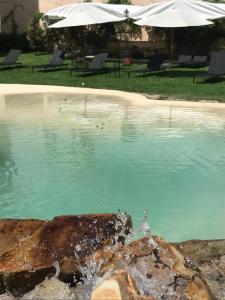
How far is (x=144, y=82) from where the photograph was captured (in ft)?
58.7

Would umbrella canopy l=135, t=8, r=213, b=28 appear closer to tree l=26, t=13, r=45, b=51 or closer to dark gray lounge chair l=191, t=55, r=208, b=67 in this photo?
dark gray lounge chair l=191, t=55, r=208, b=67

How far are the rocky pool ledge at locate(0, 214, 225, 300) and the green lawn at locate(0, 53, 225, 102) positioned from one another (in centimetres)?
1032

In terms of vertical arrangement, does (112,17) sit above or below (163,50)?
above

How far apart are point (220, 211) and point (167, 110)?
661 centimetres

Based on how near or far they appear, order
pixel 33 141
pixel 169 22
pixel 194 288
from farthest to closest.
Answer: pixel 169 22, pixel 33 141, pixel 194 288

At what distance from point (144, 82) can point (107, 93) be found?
2.11 metres

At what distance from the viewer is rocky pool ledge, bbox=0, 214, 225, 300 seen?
A: 401 centimetres

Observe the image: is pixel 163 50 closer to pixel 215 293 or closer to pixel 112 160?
pixel 112 160

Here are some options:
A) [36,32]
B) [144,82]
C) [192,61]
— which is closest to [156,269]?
[144,82]

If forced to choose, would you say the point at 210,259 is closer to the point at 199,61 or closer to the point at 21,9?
the point at 199,61

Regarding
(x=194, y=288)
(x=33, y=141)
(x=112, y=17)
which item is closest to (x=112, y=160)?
(x=33, y=141)

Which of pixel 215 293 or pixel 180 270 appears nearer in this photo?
pixel 180 270

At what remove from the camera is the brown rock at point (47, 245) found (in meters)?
4.44

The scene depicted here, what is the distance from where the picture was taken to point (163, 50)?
27562 mm
